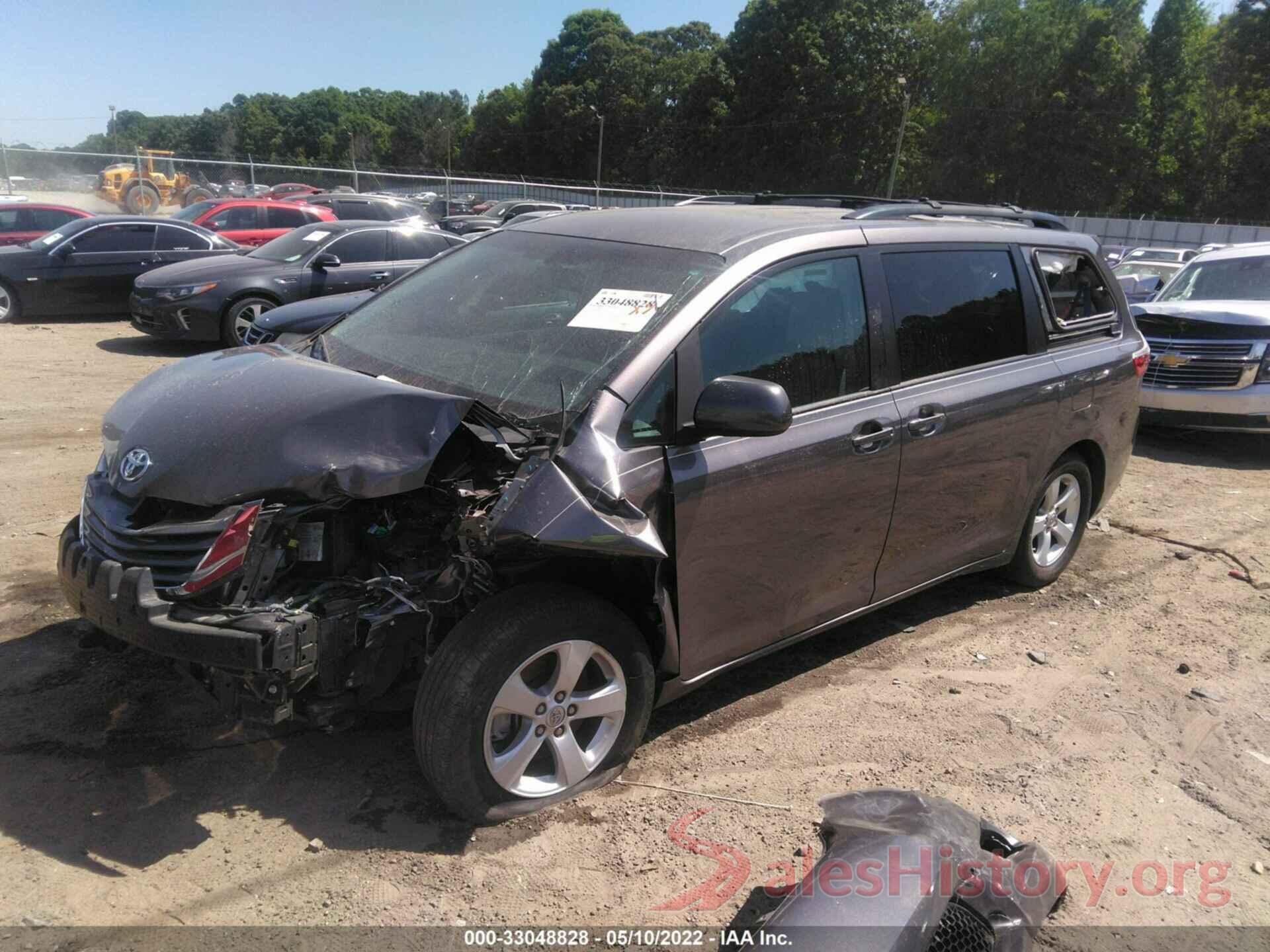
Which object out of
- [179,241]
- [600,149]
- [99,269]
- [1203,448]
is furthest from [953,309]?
[600,149]

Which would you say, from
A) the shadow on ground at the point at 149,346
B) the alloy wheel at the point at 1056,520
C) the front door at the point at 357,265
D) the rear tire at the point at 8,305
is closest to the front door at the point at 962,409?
the alloy wheel at the point at 1056,520

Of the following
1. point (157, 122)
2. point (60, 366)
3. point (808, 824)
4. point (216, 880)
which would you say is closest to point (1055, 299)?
point (808, 824)

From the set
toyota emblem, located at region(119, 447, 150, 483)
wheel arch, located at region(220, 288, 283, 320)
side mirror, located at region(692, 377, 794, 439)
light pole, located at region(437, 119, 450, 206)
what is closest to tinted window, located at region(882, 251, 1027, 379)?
side mirror, located at region(692, 377, 794, 439)

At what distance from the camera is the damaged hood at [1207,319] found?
27.8 feet

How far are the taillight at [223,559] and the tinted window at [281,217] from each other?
15581 mm

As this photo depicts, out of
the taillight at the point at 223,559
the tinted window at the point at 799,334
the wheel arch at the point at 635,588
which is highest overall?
the tinted window at the point at 799,334

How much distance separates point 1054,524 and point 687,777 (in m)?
2.83

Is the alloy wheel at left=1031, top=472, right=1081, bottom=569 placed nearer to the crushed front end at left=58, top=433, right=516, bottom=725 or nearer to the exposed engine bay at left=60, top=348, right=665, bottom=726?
the exposed engine bay at left=60, top=348, right=665, bottom=726

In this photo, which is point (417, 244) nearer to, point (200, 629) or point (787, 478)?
point (787, 478)

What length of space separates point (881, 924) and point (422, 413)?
6.28 feet

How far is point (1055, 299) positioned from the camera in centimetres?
476

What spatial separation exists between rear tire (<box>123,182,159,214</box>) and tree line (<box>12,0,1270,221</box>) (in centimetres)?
1108

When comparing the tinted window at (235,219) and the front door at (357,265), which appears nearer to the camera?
the front door at (357,265)
